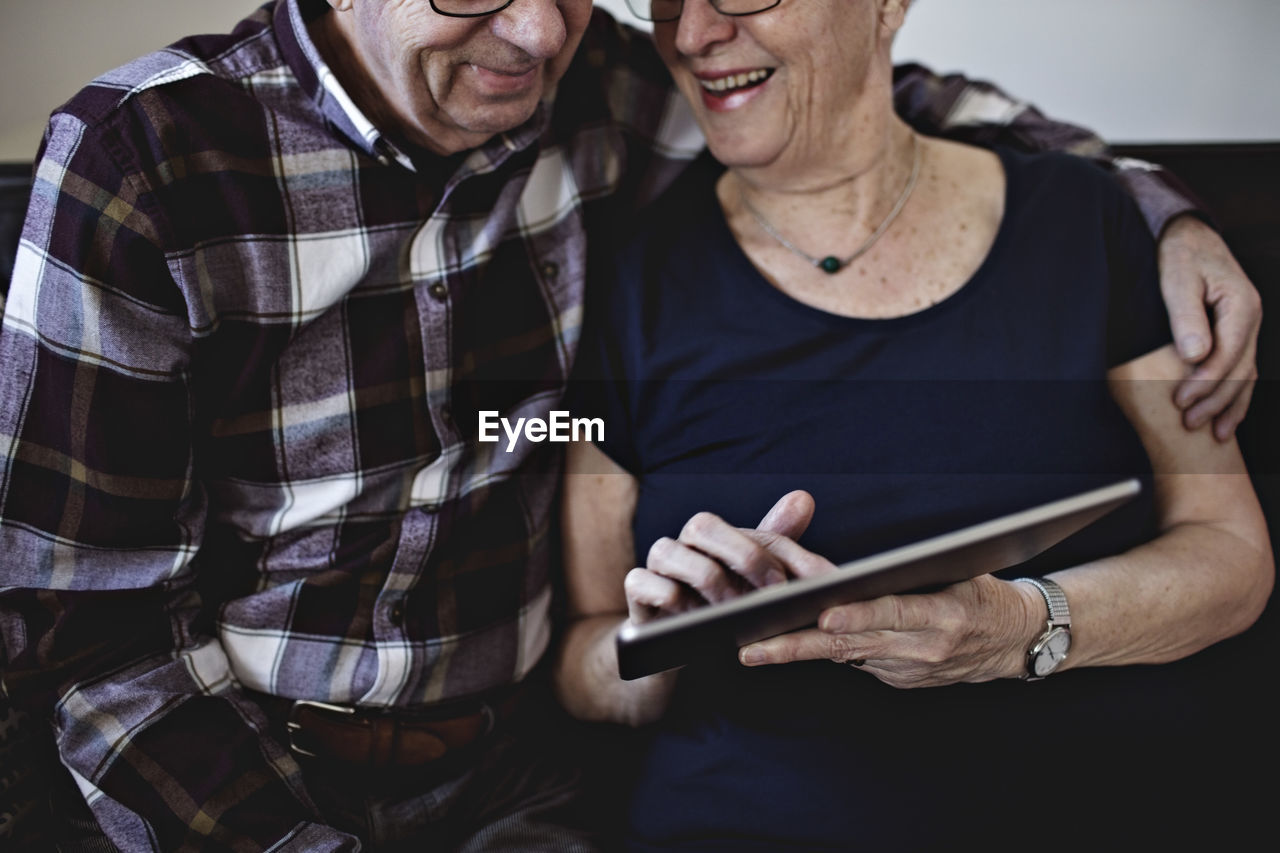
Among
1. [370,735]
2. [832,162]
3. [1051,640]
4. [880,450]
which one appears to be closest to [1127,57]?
[832,162]

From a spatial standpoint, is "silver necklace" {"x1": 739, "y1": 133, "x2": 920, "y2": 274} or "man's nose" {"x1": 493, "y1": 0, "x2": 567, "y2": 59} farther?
"silver necklace" {"x1": 739, "y1": 133, "x2": 920, "y2": 274}

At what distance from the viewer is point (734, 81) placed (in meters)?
1.18

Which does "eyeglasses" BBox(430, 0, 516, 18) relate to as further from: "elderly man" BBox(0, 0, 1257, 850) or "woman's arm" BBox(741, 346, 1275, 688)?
"woman's arm" BBox(741, 346, 1275, 688)

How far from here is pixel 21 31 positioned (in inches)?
52.0

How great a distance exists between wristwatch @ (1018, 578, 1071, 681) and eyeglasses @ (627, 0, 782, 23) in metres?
0.74

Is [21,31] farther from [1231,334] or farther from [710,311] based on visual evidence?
[1231,334]

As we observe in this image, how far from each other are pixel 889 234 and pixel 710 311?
0.28 m

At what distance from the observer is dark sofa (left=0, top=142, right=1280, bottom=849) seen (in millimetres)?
1070

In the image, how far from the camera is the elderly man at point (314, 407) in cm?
96

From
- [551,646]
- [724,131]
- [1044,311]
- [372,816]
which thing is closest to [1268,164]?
[1044,311]

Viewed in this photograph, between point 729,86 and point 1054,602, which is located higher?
point 729,86

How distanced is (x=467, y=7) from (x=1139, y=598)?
101 centimetres

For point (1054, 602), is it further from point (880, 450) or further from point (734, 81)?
point (734, 81)

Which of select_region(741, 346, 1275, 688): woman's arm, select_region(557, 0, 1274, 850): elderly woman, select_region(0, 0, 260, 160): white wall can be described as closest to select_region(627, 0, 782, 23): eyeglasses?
select_region(557, 0, 1274, 850): elderly woman
